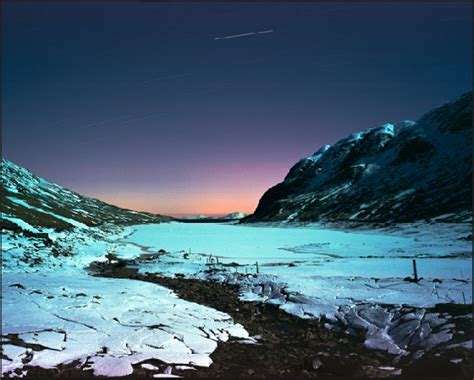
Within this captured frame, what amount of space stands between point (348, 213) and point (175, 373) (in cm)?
12887

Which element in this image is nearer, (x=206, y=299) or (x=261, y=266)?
(x=206, y=299)

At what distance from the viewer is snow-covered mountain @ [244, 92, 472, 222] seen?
10688cm

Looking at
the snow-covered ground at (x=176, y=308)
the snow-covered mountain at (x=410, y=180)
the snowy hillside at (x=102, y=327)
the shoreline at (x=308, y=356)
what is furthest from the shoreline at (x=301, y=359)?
the snow-covered mountain at (x=410, y=180)

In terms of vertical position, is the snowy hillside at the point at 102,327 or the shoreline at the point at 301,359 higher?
the snowy hillside at the point at 102,327

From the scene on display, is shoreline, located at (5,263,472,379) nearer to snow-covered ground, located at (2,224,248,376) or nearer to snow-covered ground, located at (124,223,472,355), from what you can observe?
snow-covered ground, located at (2,224,248,376)

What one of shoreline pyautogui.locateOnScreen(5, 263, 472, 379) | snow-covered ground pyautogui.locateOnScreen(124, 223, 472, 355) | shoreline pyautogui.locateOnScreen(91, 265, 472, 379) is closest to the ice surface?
shoreline pyautogui.locateOnScreen(5, 263, 472, 379)

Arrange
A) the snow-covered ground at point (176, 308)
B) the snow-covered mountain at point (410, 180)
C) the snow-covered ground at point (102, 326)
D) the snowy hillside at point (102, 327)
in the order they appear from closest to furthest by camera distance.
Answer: the snowy hillside at point (102, 327) < the snow-covered ground at point (102, 326) < the snow-covered ground at point (176, 308) < the snow-covered mountain at point (410, 180)

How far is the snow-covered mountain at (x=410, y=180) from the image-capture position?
10688cm

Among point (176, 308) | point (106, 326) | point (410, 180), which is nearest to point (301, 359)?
point (176, 308)

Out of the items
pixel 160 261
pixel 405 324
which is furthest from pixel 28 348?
pixel 160 261

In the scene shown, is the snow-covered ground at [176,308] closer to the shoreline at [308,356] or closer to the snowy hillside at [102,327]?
the snowy hillside at [102,327]

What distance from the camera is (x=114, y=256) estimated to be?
152ft

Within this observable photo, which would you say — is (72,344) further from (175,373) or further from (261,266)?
(261,266)

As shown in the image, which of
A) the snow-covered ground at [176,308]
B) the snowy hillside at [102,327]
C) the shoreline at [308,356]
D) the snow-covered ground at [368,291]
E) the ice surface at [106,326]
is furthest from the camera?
the snow-covered ground at [368,291]
